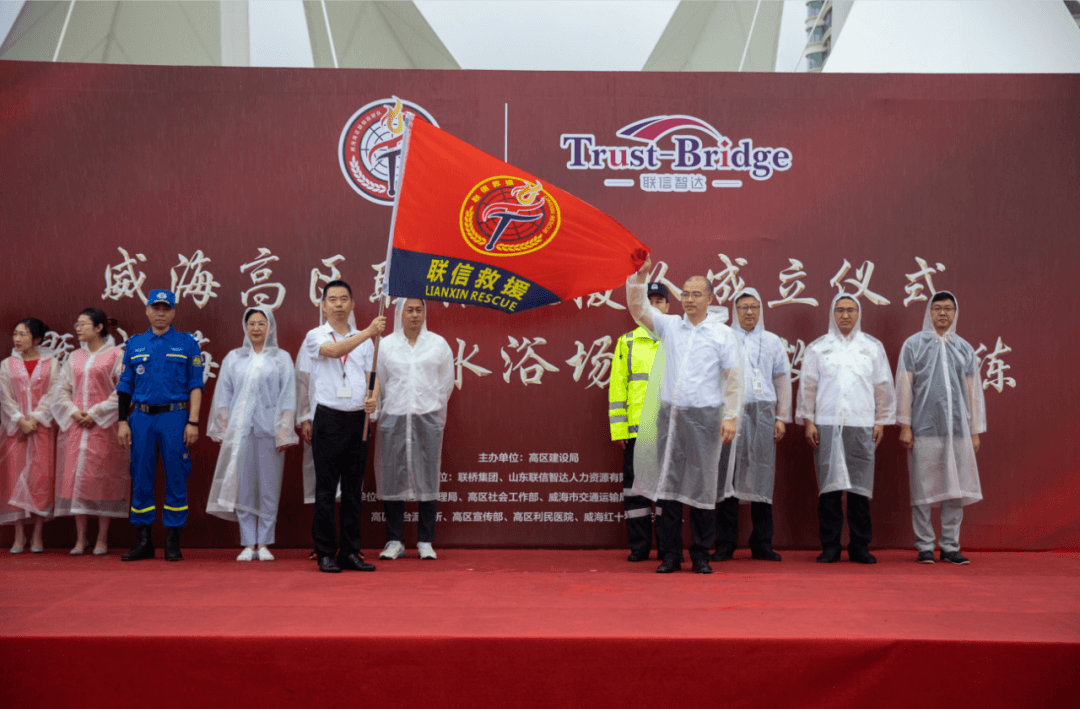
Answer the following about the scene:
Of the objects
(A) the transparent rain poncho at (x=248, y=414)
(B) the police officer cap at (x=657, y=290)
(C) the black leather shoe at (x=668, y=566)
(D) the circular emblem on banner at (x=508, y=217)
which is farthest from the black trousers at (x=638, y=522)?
(A) the transparent rain poncho at (x=248, y=414)

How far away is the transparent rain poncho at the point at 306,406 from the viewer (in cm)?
418

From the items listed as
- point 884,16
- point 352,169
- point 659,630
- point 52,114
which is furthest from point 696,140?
point 52,114

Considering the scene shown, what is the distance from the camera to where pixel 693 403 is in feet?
12.1

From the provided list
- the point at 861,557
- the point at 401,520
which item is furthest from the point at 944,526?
the point at 401,520

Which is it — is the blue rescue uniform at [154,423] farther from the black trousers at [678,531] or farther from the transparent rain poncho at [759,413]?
the transparent rain poncho at [759,413]

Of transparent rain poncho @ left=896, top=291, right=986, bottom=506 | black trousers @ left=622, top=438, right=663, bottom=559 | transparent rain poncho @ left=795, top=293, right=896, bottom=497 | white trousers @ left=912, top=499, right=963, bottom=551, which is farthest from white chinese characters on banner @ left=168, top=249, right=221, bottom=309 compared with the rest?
white trousers @ left=912, top=499, right=963, bottom=551

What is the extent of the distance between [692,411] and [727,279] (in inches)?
50.1

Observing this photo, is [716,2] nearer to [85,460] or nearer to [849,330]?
[849,330]

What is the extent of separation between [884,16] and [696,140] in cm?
151

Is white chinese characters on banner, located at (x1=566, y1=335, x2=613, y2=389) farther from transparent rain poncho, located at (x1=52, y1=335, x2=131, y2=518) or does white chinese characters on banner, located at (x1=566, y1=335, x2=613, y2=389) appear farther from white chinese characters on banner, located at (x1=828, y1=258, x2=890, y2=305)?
transparent rain poncho, located at (x1=52, y1=335, x2=131, y2=518)

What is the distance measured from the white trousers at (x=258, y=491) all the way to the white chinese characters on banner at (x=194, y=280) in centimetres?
99

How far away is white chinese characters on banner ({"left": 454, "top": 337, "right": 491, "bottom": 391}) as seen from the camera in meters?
4.68

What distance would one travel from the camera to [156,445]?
Result: 4.19 meters

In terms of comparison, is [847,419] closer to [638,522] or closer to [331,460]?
[638,522]
